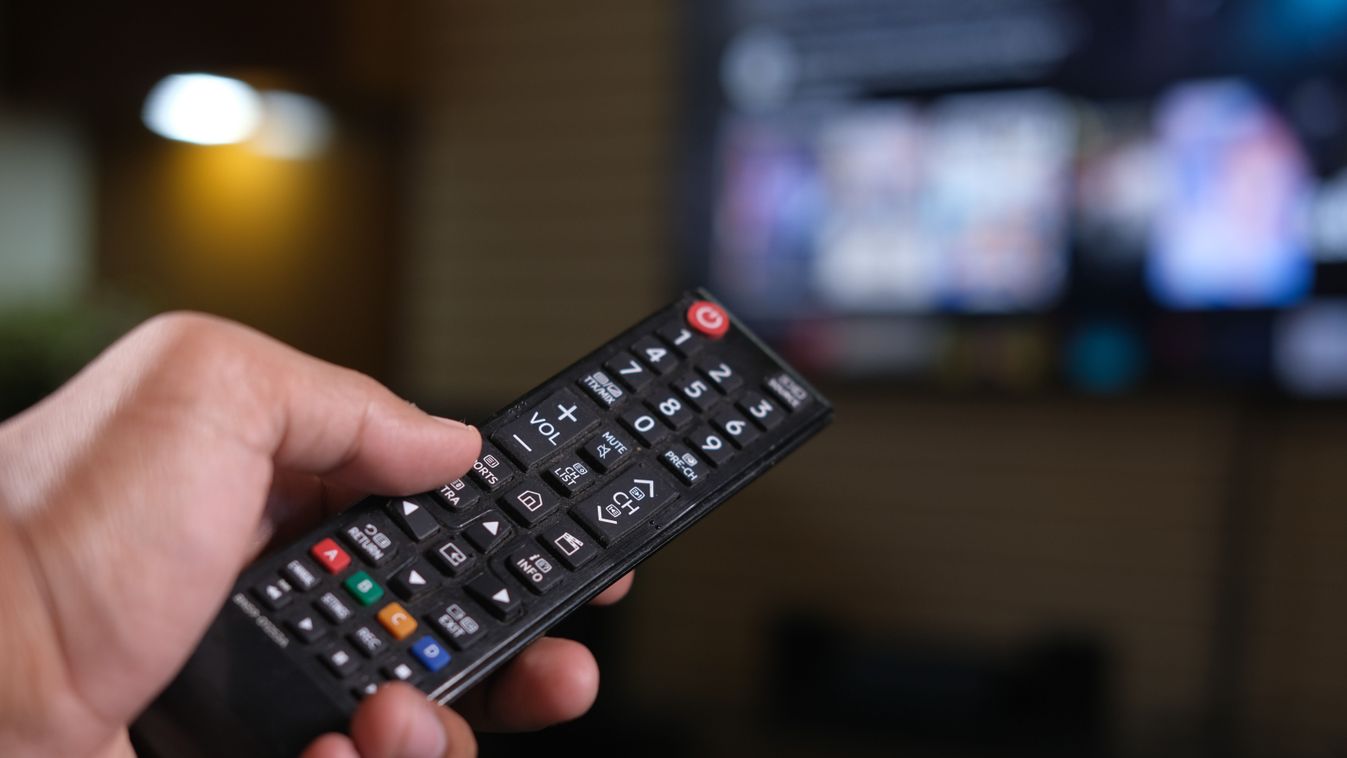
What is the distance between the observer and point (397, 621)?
0.50m

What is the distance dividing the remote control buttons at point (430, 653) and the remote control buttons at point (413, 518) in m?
0.06

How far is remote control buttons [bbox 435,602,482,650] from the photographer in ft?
1.65

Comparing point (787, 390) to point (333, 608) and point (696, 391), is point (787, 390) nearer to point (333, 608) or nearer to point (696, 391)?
point (696, 391)

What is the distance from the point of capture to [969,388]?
67.0 inches

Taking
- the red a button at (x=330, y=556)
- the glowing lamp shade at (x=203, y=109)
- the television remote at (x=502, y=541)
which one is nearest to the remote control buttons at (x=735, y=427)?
the television remote at (x=502, y=541)

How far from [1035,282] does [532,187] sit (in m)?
1.03

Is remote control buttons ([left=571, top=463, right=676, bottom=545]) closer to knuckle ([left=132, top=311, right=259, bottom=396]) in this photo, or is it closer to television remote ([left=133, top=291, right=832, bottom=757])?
television remote ([left=133, top=291, right=832, bottom=757])

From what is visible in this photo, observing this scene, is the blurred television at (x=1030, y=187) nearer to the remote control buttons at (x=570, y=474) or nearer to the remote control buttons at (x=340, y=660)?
the remote control buttons at (x=570, y=474)

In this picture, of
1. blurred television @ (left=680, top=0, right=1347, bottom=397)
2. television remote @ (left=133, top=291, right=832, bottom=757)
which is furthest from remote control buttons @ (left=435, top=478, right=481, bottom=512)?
blurred television @ (left=680, top=0, right=1347, bottom=397)

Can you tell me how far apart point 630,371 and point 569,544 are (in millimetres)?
124

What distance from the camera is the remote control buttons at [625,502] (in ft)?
1.84

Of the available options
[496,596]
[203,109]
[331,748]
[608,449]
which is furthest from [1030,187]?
[203,109]

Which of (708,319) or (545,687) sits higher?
(708,319)

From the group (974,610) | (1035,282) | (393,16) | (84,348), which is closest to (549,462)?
(1035,282)
